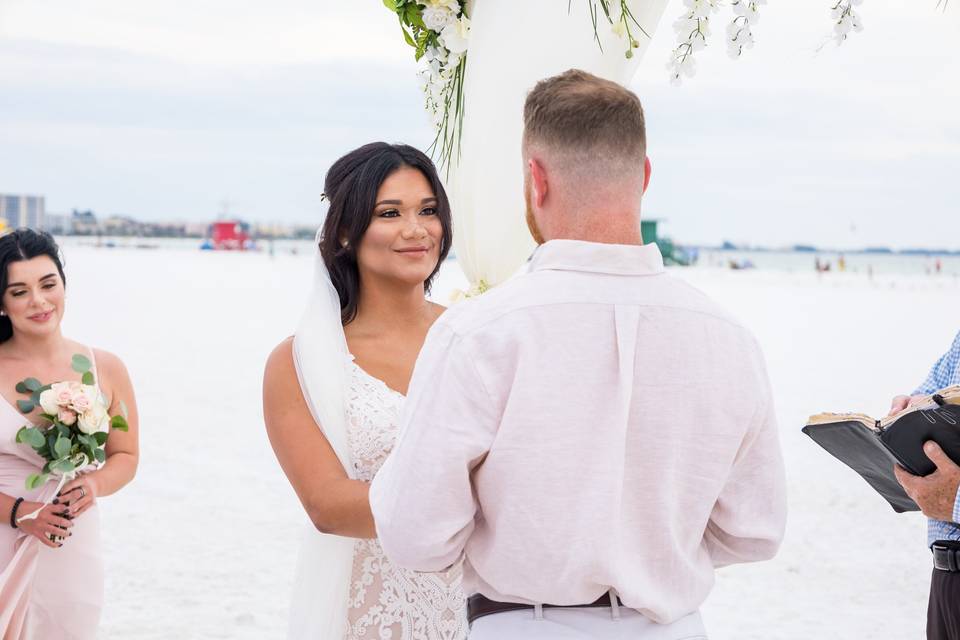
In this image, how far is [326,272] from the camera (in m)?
3.20

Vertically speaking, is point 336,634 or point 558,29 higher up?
point 558,29

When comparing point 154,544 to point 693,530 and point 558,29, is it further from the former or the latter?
point 693,530

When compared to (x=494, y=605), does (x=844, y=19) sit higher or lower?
higher

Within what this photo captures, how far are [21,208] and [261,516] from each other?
86.7 m

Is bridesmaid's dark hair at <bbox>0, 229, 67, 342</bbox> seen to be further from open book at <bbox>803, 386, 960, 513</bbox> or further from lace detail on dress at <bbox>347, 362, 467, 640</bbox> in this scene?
open book at <bbox>803, 386, 960, 513</bbox>

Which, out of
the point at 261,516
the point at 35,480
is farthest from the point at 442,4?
the point at 261,516

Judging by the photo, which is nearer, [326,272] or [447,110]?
[326,272]

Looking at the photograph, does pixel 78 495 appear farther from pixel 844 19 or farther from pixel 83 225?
pixel 83 225

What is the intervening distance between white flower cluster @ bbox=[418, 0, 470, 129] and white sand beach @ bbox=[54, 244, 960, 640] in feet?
13.0

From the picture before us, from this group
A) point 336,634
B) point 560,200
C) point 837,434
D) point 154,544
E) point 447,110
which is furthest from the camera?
point 154,544

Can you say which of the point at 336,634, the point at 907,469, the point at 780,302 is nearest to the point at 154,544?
the point at 336,634

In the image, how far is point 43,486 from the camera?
4105 millimetres

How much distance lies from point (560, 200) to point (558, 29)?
1.59 m

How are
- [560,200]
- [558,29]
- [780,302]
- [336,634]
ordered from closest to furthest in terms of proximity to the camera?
1. [560,200]
2. [336,634]
3. [558,29]
4. [780,302]
